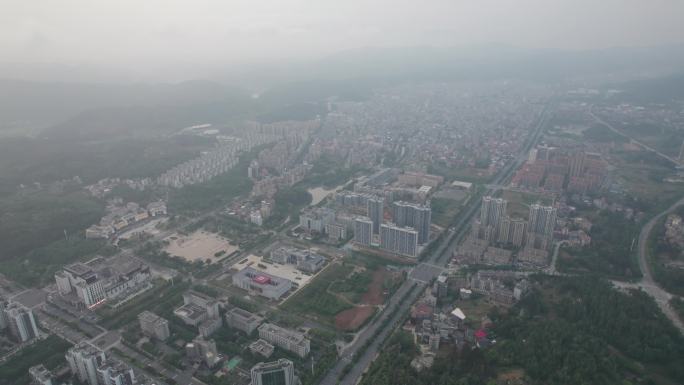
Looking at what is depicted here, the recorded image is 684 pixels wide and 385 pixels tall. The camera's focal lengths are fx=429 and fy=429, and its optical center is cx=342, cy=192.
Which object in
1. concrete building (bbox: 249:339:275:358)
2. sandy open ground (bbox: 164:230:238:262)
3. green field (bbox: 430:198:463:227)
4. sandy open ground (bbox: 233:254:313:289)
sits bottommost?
sandy open ground (bbox: 233:254:313:289)

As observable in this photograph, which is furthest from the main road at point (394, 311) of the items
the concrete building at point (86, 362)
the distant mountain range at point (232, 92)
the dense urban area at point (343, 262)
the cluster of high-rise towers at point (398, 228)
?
the distant mountain range at point (232, 92)

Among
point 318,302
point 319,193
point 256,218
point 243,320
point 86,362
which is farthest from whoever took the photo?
point 319,193

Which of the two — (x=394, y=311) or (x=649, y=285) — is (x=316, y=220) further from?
(x=649, y=285)

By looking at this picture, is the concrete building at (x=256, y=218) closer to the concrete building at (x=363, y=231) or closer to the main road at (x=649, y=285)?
the concrete building at (x=363, y=231)

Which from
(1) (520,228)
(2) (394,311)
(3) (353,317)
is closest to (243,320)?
(3) (353,317)

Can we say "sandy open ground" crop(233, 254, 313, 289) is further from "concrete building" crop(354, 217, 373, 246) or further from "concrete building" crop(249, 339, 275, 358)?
"concrete building" crop(249, 339, 275, 358)

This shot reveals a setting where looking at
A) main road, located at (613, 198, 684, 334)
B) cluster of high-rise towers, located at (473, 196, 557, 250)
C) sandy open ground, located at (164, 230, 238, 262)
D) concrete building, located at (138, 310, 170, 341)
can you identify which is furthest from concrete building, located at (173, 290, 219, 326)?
main road, located at (613, 198, 684, 334)

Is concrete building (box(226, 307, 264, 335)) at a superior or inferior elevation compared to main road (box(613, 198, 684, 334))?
superior
